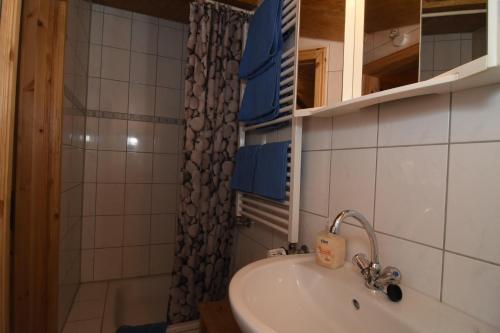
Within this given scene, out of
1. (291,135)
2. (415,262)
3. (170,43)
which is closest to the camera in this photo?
(415,262)

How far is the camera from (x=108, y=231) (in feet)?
6.84

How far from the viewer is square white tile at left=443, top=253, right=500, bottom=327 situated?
54cm

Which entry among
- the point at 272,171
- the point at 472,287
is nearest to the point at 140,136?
the point at 272,171

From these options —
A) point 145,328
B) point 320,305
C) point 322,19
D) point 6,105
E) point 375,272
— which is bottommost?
point 145,328

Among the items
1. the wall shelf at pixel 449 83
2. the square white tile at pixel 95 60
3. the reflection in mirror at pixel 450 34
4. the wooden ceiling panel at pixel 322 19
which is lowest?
the wall shelf at pixel 449 83

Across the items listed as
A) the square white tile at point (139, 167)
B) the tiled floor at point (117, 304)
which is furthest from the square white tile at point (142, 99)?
the tiled floor at point (117, 304)

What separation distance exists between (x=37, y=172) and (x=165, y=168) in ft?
3.40

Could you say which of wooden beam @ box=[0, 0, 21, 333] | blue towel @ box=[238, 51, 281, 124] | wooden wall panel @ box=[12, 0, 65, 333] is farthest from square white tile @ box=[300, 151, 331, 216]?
wooden wall panel @ box=[12, 0, 65, 333]

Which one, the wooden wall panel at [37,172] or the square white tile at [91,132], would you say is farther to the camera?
the square white tile at [91,132]

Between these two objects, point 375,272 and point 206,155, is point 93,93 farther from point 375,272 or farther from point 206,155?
point 375,272

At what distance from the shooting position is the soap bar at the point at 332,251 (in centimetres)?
83

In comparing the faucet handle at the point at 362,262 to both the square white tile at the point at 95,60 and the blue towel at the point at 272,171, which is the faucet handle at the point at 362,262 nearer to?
the blue towel at the point at 272,171

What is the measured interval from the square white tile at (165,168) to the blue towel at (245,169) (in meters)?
0.86

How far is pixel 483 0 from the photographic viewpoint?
548mm
